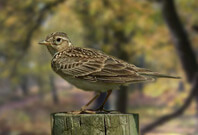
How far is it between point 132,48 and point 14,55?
6.56 m

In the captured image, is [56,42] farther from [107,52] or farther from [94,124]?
[107,52]

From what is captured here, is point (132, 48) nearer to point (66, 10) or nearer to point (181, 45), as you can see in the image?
point (181, 45)

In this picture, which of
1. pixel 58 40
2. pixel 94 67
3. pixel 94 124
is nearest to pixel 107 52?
pixel 58 40

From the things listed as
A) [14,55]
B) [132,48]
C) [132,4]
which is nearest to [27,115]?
[14,55]

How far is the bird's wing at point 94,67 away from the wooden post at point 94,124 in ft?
1.75

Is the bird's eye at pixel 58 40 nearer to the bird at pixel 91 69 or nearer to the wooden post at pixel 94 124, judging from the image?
the bird at pixel 91 69

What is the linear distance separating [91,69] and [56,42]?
587 millimetres

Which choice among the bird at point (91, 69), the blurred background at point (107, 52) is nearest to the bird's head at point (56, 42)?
the bird at point (91, 69)

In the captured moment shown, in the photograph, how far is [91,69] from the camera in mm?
4172

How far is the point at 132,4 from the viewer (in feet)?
47.3

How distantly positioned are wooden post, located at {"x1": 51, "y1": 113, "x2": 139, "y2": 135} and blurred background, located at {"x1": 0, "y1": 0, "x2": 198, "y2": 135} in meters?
10.0

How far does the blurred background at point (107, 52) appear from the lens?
46.2 feet

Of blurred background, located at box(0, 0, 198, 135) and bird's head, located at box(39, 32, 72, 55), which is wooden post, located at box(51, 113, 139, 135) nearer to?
bird's head, located at box(39, 32, 72, 55)

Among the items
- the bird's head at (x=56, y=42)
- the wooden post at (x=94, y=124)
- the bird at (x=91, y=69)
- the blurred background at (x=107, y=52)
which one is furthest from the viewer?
the blurred background at (x=107, y=52)
